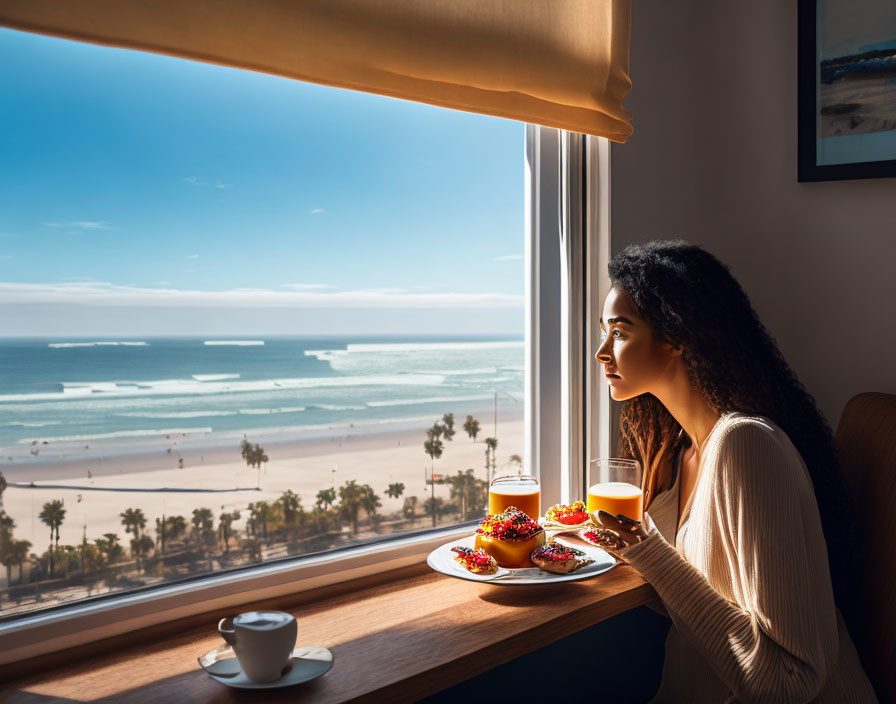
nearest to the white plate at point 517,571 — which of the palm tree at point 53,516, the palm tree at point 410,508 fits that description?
the palm tree at point 410,508

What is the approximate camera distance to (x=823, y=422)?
52.7 inches

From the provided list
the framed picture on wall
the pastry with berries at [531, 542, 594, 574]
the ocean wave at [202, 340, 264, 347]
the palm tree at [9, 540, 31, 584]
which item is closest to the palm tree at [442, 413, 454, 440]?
the pastry with berries at [531, 542, 594, 574]

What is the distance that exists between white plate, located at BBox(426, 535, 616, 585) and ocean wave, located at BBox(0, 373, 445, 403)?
345 mm

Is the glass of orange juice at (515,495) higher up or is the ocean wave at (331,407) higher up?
the ocean wave at (331,407)

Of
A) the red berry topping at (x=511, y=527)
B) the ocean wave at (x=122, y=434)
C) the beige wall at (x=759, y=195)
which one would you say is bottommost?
the red berry topping at (x=511, y=527)

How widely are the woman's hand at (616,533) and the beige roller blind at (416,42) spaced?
76cm

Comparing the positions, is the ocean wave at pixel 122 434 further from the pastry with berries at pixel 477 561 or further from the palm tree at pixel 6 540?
the pastry with berries at pixel 477 561

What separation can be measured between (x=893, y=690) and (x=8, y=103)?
5.46 ft

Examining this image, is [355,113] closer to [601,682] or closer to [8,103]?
[8,103]

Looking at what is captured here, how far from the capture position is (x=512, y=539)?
125 centimetres

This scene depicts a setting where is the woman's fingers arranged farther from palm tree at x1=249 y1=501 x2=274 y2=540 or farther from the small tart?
palm tree at x1=249 y1=501 x2=274 y2=540

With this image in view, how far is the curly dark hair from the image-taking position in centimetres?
126

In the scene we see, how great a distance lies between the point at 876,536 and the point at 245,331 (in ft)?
3.87

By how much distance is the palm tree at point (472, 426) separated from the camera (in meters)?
1.54
